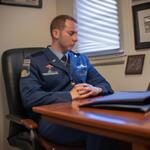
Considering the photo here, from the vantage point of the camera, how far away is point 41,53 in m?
1.93

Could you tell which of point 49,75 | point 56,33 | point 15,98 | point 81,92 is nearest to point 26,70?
point 49,75

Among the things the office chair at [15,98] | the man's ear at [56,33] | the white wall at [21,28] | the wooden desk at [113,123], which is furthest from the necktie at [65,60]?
the wooden desk at [113,123]

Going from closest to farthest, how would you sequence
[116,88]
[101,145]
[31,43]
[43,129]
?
[101,145] → [43,129] → [116,88] → [31,43]

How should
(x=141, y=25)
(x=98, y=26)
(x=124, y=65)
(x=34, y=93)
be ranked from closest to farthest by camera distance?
(x=34, y=93)
(x=141, y=25)
(x=124, y=65)
(x=98, y=26)

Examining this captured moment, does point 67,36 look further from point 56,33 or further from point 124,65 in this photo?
point 124,65

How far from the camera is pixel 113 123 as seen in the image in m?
0.76

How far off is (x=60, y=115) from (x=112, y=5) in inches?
62.5

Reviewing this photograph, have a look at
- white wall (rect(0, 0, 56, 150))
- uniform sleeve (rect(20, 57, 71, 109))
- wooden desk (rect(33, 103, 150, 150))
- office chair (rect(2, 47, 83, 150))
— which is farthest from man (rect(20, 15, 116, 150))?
white wall (rect(0, 0, 56, 150))

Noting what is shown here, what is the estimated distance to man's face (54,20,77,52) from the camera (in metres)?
2.00

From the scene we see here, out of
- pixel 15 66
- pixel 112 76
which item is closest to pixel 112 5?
pixel 112 76

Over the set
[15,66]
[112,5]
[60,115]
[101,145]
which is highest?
[112,5]

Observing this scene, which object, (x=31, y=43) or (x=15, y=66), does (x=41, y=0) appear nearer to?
(x=31, y=43)

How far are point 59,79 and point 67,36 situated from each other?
35 cm

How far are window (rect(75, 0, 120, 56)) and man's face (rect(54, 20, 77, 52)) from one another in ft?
1.50
